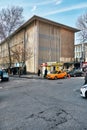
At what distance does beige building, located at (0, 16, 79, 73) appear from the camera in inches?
1751

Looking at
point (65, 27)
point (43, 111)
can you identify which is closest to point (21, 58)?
point (65, 27)

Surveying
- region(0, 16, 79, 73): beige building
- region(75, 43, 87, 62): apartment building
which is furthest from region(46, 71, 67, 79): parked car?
region(75, 43, 87, 62): apartment building

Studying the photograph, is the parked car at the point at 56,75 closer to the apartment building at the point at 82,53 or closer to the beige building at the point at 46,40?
the beige building at the point at 46,40

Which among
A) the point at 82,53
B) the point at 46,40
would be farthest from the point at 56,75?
the point at 82,53

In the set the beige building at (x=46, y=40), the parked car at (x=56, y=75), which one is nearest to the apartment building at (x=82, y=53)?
the beige building at (x=46, y=40)

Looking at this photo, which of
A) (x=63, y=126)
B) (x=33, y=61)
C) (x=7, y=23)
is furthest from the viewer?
(x=7, y=23)

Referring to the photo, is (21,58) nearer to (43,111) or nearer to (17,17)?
(17,17)

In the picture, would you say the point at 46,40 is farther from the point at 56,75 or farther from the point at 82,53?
the point at 56,75

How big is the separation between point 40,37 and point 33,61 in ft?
20.1

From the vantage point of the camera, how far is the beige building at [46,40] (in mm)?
44469

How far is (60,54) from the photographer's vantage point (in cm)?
4912

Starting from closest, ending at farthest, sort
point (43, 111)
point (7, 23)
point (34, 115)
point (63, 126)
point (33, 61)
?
point (63, 126)
point (34, 115)
point (43, 111)
point (33, 61)
point (7, 23)

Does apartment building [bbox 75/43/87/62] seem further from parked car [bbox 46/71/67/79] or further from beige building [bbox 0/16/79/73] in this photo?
parked car [bbox 46/71/67/79]

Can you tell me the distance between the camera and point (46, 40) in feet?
152
